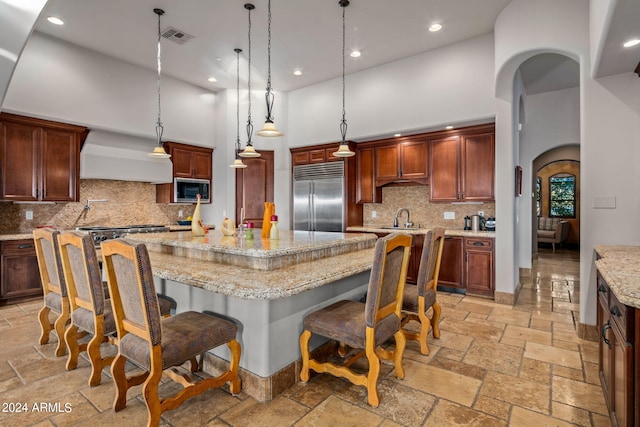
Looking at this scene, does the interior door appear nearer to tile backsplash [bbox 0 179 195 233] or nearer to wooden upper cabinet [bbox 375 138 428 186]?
tile backsplash [bbox 0 179 195 233]

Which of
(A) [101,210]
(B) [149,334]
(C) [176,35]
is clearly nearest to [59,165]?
(A) [101,210]

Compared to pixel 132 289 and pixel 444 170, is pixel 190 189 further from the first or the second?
pixel 132 289

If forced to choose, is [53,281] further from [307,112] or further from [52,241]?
[307,112]

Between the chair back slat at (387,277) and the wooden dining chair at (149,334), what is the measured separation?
89 cm

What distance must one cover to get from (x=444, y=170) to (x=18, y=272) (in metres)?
5.90

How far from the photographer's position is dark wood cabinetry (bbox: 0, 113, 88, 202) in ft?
13.7

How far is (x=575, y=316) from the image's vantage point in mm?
3699

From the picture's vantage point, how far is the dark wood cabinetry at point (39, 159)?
13.7 ft

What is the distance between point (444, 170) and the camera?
493 centimetres

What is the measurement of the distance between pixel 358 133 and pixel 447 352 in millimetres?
3778

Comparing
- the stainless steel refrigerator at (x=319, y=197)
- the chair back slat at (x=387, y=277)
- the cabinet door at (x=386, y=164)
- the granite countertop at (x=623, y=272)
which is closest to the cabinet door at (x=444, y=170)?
the cabinet door at (x=386, y=164)

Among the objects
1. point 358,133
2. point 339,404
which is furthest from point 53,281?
point 358,133

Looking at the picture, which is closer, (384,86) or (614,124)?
(614,124)

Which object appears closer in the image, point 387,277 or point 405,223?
point 387,277
